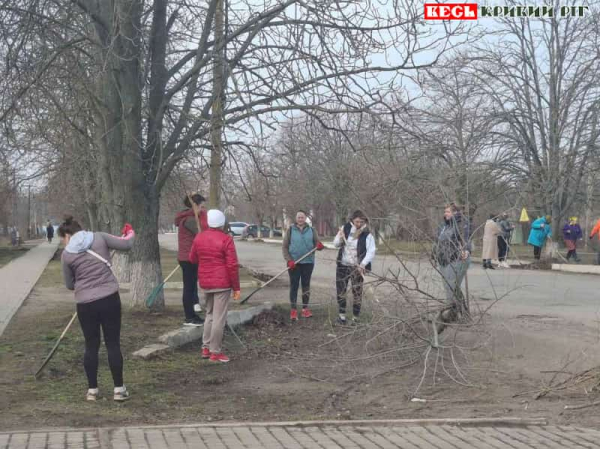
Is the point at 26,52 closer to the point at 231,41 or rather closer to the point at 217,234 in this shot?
the point at 231,41

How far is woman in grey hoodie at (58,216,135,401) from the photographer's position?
260 inches

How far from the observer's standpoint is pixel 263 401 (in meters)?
6.75

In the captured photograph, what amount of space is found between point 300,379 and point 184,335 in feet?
7.13

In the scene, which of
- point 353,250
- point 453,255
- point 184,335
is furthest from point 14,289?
point 453,255

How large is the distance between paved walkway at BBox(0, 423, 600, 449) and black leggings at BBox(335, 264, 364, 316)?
12.4ft

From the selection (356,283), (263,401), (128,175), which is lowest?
(263,401)

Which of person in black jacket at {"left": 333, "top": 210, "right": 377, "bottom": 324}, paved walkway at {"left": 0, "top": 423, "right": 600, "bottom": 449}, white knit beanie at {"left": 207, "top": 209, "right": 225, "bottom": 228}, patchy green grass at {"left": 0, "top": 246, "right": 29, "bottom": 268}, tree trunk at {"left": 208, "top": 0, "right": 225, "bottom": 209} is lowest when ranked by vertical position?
patchy green grass at {"left": 0, "top": 246, "right": 29, "bottom": 268}

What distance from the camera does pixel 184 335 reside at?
929cm

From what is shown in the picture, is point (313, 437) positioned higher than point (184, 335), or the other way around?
point (184, 335)

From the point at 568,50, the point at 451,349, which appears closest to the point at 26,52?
the point at 451,349

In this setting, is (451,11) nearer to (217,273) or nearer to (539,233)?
(217,273)

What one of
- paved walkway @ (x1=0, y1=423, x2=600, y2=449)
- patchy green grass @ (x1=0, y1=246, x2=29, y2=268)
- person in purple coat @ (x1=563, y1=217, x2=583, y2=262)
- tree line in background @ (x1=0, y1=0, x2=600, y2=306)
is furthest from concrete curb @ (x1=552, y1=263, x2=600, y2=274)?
patchy green grass @ (x1=0, y1=246, x2=29, y2=268)

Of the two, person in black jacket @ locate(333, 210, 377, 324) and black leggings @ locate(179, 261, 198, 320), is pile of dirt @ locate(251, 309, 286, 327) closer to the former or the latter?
person in black jacket @ locate(333, 210, 377, 324)

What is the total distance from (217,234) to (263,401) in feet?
8.08
